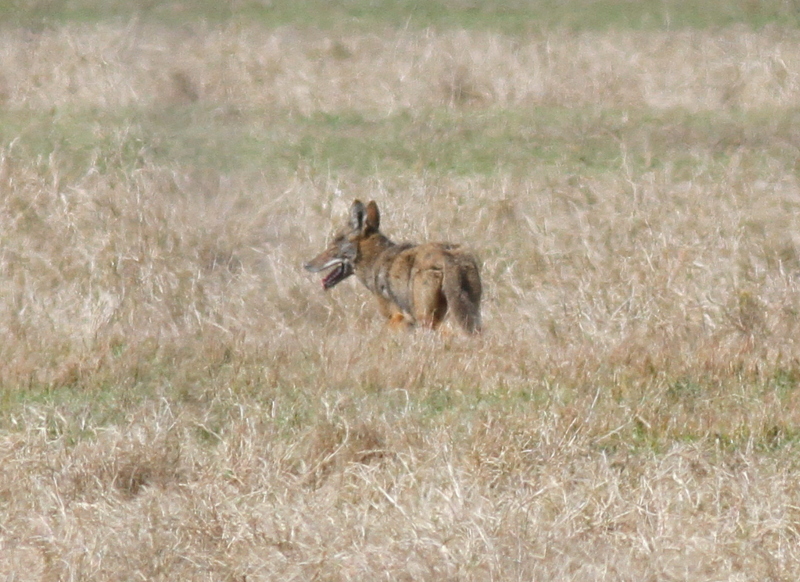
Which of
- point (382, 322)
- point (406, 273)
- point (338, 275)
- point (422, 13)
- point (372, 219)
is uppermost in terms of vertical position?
point (422, 13)

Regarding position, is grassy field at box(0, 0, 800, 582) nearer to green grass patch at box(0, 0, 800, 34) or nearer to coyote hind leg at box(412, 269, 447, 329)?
coyote hind leg at box(412, 269, 447, 329)

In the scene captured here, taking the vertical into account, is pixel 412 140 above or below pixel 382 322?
above

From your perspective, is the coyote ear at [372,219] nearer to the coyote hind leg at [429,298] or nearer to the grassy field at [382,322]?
the grassy field at [382,322]

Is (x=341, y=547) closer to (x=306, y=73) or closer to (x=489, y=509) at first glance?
(x=489, y=509)

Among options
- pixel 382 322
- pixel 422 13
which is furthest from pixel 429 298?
pixel 422 13

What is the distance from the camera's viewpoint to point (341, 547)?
16.7ft

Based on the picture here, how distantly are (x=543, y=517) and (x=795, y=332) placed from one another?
3290 millimetres

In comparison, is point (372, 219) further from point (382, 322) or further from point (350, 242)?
point (382, 322)

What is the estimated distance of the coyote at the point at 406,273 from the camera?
8180 millimetres

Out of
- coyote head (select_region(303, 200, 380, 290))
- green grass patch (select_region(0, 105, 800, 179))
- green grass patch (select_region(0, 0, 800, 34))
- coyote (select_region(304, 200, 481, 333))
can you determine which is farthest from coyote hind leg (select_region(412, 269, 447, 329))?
green grass patch (select_region(0, 0, 800, 34))

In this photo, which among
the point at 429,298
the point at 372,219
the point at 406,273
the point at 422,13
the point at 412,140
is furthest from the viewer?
the point at 422,13

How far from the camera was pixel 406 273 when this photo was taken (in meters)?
8.46

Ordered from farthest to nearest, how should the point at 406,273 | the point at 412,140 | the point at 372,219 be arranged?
the point at 412,140, the point at 372,219, the point at 406,273

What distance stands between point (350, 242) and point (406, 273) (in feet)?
2.78
